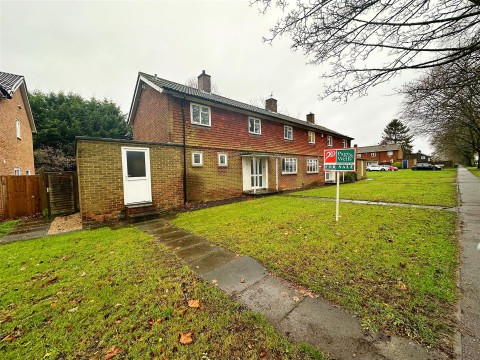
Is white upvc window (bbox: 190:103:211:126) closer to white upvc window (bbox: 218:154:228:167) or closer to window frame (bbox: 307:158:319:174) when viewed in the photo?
white upvc window (bbox: 218:154:228:167)

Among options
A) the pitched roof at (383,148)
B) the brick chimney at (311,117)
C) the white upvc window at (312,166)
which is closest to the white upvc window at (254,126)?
the white upvc window at (312,166)

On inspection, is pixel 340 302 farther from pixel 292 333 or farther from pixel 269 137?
pixel 269 137

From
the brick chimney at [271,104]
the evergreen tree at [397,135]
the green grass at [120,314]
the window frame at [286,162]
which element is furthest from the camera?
the evergreen tree at [397,135]

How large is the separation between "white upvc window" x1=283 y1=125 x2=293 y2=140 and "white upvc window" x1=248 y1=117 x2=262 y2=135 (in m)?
3.10

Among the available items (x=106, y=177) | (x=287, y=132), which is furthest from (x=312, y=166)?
(x=106, y=177)

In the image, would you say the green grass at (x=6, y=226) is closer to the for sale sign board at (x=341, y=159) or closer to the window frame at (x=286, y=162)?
the for sale sign board at (x=341, y=159)

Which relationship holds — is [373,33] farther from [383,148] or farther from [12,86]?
[383,148]

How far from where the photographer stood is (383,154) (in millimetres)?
63656

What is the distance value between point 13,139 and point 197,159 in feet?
41.5

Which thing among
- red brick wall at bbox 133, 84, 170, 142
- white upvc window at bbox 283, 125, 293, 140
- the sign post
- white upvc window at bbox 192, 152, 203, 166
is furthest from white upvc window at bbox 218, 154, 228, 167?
white upvc window at bbox 283, 125, 293, 140

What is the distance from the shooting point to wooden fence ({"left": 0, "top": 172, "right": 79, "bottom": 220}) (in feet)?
28.3

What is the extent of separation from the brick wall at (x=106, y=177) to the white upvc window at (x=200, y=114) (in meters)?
2.88

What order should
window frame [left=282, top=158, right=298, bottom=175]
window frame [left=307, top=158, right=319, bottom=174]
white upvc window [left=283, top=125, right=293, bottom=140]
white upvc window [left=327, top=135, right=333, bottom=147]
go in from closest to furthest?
window frame [left=282, top=158, right=298, bottom=175] < white upvc window [left=283, top=125, right=293, bottom=140] < window frame [left=307, top=158, right=319, bottom=174] < white upvc window [left=327, top=135, right=333, bottom=147]

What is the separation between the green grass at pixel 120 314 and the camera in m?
2.03
